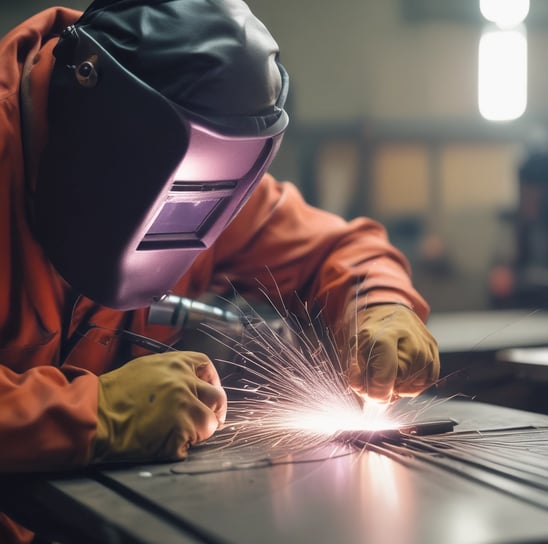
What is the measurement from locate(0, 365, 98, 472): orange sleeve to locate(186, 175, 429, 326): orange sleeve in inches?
25.6

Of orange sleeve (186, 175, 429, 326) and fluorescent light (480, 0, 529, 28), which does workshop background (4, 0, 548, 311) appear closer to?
fluorescent light (480, 0, 529, 28)

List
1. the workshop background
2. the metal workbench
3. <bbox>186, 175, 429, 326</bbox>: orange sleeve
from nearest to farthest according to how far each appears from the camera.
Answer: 1. the metal workbench
2. <bbox>186, 175, 429, 326</bbox>: orange sleeve
3. the workshop background

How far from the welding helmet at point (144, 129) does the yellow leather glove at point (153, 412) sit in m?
0.17

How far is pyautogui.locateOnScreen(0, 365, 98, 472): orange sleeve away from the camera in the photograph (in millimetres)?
1116

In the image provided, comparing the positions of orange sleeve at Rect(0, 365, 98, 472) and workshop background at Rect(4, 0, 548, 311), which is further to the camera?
workshop background at Rect(4, 0, 548, 311)

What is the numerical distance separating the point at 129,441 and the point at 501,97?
2.80 metres

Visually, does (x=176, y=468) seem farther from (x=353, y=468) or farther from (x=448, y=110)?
(x=448, y=110)

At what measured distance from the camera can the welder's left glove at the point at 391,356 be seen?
141 centimetres

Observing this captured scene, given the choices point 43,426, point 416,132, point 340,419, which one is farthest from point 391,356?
point 416,132

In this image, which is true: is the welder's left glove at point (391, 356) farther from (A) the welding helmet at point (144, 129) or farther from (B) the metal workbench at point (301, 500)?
(A) the welding helmet at point (144, 129)

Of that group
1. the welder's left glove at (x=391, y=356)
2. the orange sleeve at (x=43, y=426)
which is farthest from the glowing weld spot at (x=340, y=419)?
the orange sleeve at (x=43, y=426)

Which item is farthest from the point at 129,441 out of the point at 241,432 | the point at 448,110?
the point at 448,110

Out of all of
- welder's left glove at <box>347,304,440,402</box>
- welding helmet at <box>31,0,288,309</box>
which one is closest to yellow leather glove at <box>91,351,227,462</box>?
welding helmet at <box>31,0,288,309</box>

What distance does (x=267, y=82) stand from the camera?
1.26 metres
